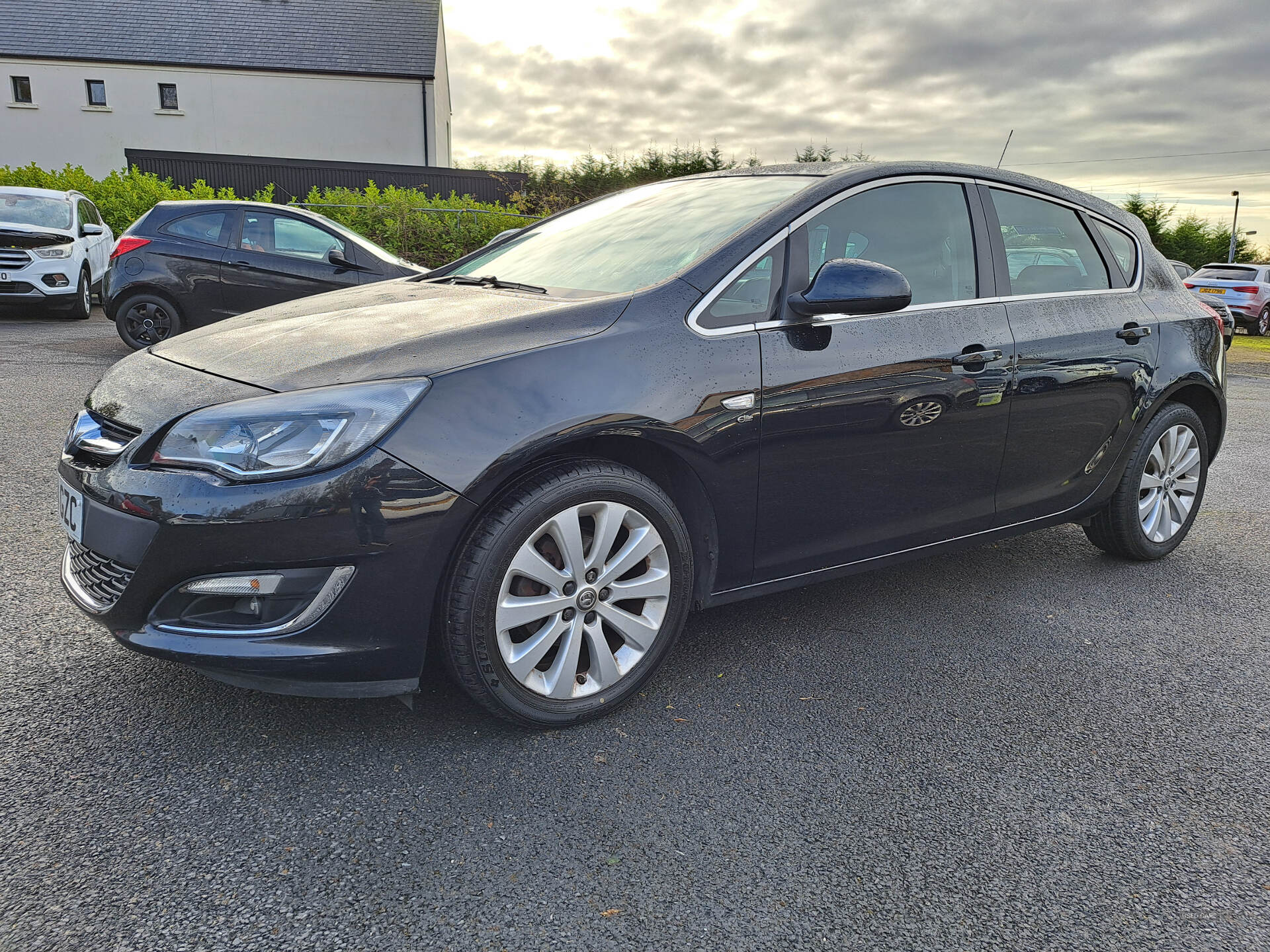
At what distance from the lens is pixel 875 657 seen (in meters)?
3.23

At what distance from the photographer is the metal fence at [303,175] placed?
2480cm

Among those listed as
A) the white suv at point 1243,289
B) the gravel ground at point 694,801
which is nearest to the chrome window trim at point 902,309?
the gravel ground at point 694,801

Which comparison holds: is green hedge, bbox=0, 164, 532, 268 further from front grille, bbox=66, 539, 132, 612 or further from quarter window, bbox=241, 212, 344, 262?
front grille, bbox=66, 539, 132, 612

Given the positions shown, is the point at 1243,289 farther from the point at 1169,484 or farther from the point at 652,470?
the point at 652,470

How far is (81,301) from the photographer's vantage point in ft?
41.3

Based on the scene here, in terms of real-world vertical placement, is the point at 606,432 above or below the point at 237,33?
below

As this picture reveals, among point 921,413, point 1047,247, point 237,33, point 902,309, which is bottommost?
point 921,413

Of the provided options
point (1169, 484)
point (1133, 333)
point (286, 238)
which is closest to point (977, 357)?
point (1133, 333)

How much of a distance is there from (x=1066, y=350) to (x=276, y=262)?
803 cm

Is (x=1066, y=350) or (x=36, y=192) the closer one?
(x=1066, y=350)

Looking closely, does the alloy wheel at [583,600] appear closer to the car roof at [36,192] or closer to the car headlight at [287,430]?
the car headlight at [287,430]

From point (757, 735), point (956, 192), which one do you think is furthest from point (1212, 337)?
point (757, 735)

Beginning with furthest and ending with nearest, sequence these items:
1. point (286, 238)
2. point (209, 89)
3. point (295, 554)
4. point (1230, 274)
Answer: point (209, 89) < point (1230, 274) < point (286, 238) < point (295, 554)

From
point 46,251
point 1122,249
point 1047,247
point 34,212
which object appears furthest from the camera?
point 34,212
